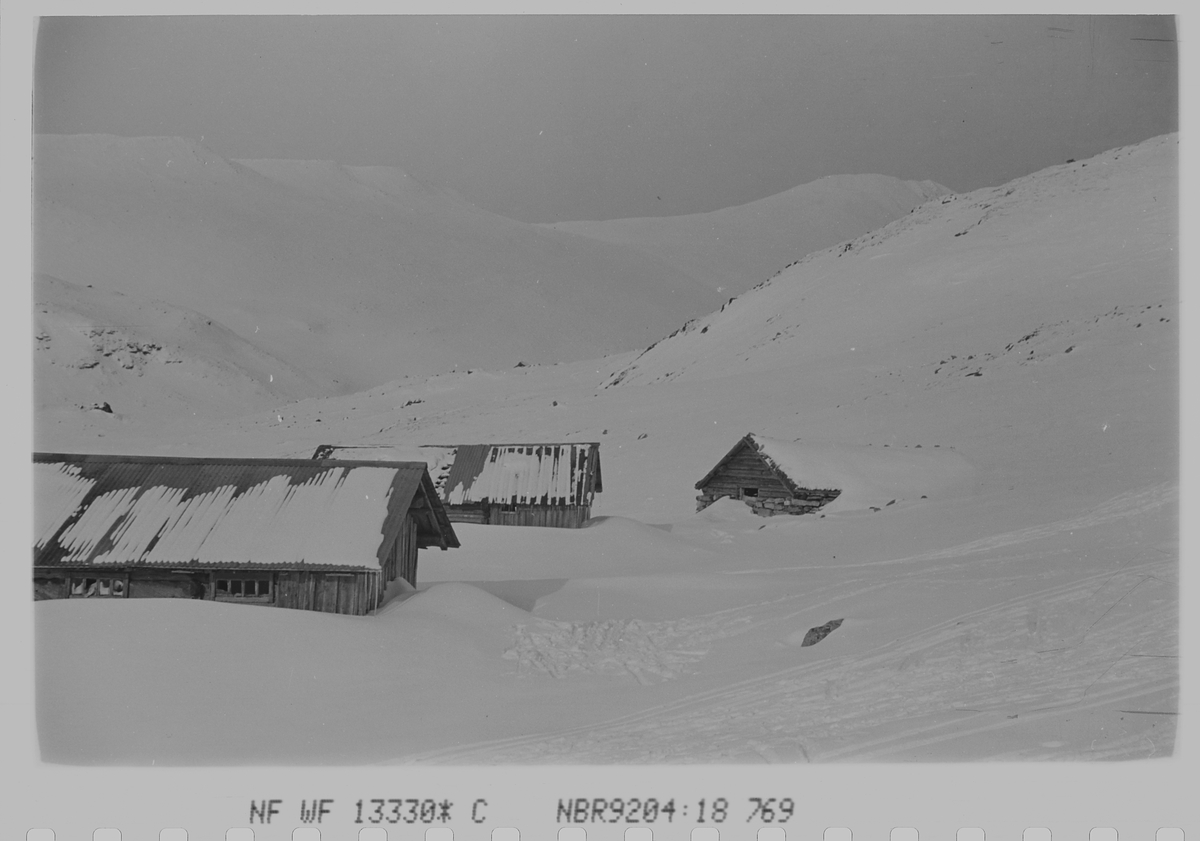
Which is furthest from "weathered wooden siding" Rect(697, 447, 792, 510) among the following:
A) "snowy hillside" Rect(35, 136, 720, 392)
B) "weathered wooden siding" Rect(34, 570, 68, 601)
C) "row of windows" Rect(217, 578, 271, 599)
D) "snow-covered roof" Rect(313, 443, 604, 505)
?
"snowy hillside" Rect(35, 136, 720, 392)

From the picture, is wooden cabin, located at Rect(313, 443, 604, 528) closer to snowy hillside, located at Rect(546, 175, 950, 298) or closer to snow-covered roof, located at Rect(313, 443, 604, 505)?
snow-covered roof, located at Rect(313, 443, 604, 505)

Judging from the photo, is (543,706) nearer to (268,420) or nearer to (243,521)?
(243,521)

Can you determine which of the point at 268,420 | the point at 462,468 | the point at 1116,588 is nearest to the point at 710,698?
the point at 1116,588

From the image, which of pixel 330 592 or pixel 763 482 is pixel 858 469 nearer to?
pixel 763 482

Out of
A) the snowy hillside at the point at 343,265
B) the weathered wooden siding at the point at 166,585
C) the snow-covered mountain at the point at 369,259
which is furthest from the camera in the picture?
the snowy hillside at the point at 343,265

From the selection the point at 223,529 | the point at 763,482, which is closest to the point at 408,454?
the point at 763,482

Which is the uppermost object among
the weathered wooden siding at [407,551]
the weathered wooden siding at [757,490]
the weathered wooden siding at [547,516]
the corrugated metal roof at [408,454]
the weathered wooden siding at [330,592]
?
the corrugated metal roof at [408,454]

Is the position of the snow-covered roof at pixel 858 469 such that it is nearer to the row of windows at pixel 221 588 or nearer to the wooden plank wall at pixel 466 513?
the wooden plank wall at pixel 466 513

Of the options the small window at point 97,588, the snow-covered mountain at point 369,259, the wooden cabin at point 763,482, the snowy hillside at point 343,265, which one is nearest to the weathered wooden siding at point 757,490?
the wooden cabin at point 763,482
